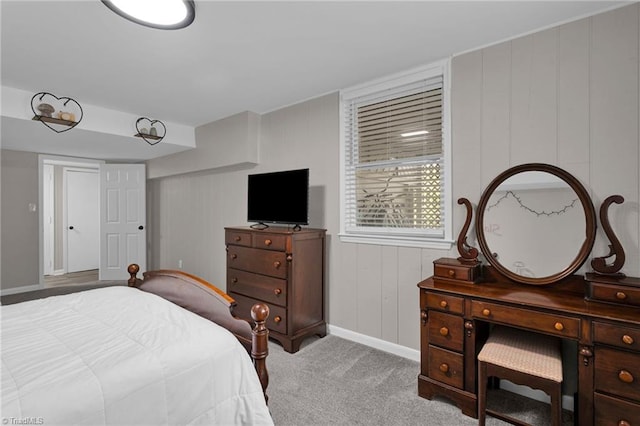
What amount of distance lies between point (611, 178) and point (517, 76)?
0.89 metres

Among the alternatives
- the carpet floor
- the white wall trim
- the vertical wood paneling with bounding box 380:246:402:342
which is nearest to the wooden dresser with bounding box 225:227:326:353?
the white wall trim

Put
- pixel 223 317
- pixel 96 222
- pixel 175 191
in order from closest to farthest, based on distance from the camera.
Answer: pixel 223 317 < pixel 175 191 < pixel 96 222

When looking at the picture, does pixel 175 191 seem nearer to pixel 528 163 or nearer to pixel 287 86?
pixel 287 86

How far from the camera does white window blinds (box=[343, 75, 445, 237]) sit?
8.53 ft

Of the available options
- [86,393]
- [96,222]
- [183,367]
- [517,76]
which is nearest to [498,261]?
[517,76]

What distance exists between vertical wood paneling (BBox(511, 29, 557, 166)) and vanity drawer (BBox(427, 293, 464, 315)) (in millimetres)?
1066

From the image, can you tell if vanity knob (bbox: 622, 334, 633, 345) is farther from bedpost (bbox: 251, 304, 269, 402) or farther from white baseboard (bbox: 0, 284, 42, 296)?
white baseboard (bbox: 0, 284, 42, 296)

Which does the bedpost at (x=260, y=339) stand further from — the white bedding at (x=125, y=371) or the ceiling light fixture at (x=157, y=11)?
the ceiling light fixture at (x=157, y=11)

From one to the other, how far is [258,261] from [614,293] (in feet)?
8.44

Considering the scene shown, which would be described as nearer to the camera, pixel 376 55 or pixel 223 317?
pixel 223 317

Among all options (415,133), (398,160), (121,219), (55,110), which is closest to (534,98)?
(415,133)

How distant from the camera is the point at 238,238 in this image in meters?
3.28

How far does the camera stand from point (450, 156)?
247cm

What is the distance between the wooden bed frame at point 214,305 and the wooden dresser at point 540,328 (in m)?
1.16
